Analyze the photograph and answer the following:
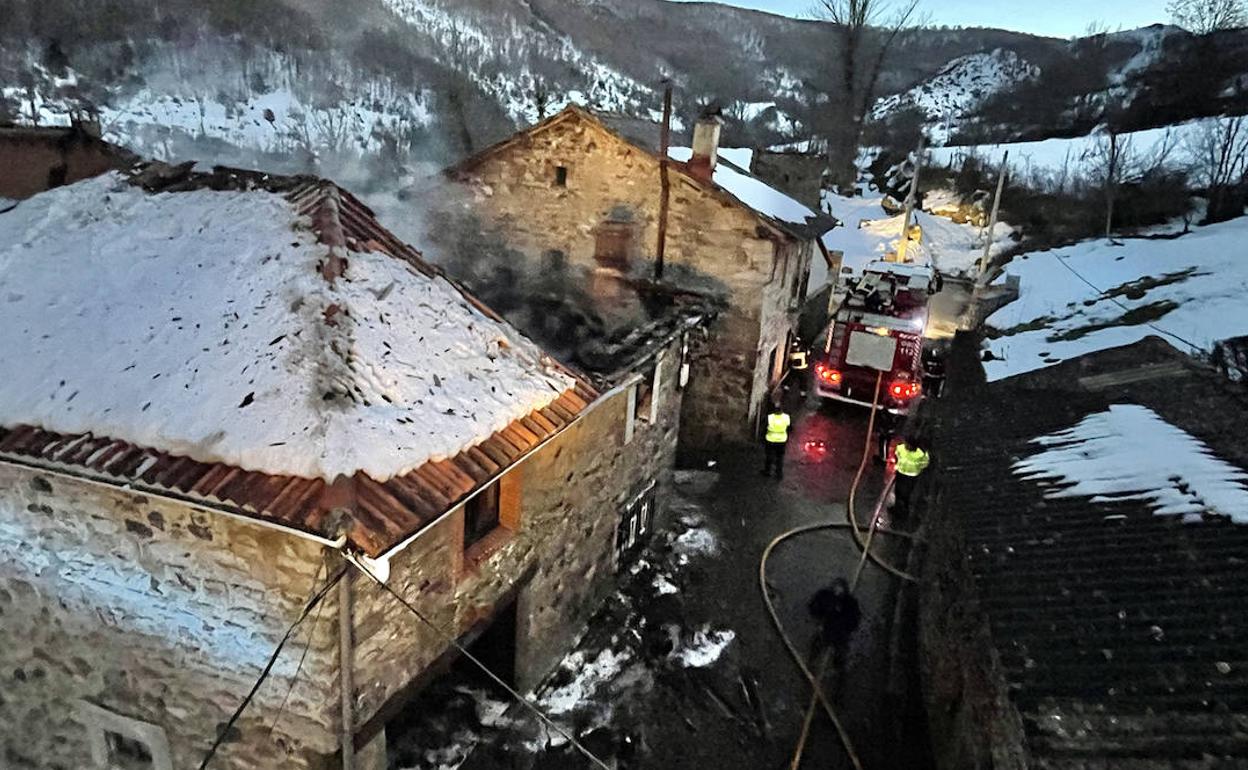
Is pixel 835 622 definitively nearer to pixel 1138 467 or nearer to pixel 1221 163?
pixel 1138 467

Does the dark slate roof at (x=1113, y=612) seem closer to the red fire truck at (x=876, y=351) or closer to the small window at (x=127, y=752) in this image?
the small window at (x=127, y=752)

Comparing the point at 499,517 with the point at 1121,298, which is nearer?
the point at 499,517

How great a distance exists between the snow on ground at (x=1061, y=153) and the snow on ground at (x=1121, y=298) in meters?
12.0

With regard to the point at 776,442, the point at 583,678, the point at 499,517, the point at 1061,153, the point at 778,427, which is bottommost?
the point at 583,678

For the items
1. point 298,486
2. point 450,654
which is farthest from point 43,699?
point 298,486

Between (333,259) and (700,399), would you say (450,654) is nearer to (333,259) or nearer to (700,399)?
(333,259)

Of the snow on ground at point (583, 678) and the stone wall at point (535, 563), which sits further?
the snow on ground at point (583, 678)

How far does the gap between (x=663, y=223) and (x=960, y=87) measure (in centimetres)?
6439

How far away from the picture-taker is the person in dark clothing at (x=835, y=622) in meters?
10.6

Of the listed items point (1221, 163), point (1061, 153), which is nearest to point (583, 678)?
point (1221, 163)

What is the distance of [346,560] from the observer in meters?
5.92

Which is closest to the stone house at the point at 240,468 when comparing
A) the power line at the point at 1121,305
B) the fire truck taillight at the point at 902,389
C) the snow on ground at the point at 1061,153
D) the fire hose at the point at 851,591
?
the fire hose at the point at 851,591

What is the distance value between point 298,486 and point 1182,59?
6157 centimetres

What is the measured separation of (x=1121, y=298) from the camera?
69.9 ft
